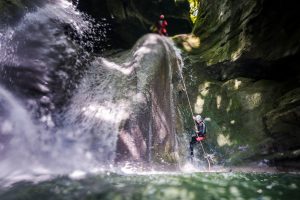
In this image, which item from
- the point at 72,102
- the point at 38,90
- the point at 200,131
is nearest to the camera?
the point at 38,90

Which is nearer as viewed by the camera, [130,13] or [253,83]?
[253,83]

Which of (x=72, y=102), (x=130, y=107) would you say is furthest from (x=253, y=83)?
(x=72, y=102)

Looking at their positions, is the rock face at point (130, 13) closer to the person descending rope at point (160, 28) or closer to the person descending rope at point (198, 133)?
the person descending rope at point (160, 28)

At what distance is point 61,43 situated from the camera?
13188 mm

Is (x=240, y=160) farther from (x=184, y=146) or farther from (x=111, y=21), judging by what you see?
(x=111, y=21)

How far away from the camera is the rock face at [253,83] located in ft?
37.2

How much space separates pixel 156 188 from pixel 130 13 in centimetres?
1196

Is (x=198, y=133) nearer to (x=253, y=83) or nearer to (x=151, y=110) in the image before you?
(x=151, y=110)

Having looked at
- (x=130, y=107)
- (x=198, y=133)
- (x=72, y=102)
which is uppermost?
(x=72, y=102)

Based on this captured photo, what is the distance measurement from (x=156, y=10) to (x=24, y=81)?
10.3m

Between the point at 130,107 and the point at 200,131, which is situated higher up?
the point at 130,107

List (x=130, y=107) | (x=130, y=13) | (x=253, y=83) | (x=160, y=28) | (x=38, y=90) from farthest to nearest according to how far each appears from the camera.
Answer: (x=160, y=28) → (x=130, y=13) → (x=253, y=83) → (x=38, y=90) → (x=130, y=107)

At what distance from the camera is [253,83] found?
13.2m

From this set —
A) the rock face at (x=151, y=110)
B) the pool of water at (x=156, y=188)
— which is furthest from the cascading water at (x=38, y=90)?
the rock face at (x=151, y=110)
